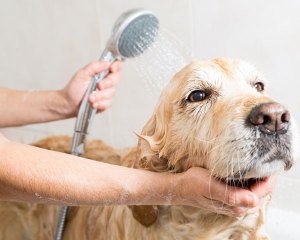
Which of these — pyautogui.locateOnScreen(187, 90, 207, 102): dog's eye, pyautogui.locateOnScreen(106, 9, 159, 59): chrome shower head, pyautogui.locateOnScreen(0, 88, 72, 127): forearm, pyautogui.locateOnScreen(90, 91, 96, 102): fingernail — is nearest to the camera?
pyautogui.locateOnScreen(187, 90, 207, 102): dog's eye

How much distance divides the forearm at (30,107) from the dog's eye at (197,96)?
61 centimetres

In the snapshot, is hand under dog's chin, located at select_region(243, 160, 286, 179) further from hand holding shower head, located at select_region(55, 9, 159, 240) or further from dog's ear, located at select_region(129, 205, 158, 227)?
hand holding shower head, located at select_region(55, 9, 159, 240)

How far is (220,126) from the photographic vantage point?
1099 mm

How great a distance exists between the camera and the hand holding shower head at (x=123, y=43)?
1491 mm

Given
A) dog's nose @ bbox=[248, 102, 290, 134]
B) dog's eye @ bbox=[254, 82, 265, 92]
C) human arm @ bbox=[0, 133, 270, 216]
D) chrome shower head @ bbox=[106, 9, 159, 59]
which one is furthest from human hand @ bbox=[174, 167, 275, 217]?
chrome shower head @ bbox=[106, 9, 159, 59]

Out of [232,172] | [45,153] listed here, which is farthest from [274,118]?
[45,153]

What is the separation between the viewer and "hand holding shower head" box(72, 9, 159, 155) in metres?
1.49

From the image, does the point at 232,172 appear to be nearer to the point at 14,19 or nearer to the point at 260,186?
the point at 260,186

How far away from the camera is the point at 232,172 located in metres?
1.04

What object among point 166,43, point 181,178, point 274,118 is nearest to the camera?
point 274,118

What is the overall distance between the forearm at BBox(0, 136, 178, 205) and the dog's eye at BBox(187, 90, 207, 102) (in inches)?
8.5

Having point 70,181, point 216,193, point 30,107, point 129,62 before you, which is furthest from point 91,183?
point 129,62

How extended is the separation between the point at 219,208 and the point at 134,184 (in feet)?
0.61

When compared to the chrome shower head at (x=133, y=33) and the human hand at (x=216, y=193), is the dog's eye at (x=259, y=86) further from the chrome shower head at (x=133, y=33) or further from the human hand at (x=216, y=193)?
the chrome shower head at (x=133, y=33)
